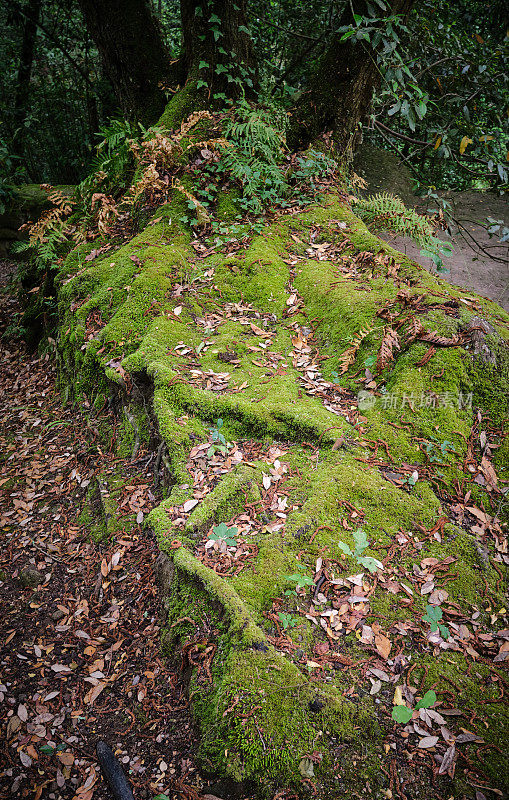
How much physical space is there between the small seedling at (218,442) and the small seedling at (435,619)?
1860 mm

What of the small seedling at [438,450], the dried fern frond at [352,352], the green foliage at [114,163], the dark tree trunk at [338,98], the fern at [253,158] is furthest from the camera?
the green foliage at [114,163]

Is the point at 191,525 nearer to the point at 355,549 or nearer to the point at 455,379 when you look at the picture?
the point at 355,549

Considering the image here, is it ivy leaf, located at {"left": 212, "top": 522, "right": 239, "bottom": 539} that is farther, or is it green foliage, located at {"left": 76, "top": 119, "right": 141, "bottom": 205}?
green foliage, located at {"left": 76, "top": 119, "right": 141, "bottom": 205}

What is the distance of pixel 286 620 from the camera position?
2.66m

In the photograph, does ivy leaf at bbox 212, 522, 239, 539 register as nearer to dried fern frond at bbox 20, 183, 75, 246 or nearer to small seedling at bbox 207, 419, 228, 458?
small seedling at bbox 207, 419, 228, 458

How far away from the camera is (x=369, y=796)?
2098 mm

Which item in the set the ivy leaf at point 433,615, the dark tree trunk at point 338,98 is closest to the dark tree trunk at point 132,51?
the dark tree trunk at point 338,98

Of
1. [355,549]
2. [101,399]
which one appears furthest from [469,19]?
[355,549]

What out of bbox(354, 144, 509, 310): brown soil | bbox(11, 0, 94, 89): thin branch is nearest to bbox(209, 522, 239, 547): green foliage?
bbox(354, 144, 509, 310): brown soil

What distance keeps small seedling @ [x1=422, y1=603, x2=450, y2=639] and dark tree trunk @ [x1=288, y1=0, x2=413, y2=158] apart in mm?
6437

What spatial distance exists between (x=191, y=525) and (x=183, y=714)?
1.13 meters

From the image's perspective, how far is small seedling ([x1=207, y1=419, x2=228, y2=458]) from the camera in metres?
3.68

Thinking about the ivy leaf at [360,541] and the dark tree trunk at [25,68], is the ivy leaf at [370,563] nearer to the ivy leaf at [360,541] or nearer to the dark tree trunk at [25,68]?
the ivy leaf at [360,541]

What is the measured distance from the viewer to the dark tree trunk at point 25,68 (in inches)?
394
